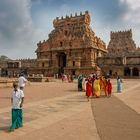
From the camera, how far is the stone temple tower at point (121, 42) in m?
88.2

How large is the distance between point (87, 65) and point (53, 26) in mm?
20652

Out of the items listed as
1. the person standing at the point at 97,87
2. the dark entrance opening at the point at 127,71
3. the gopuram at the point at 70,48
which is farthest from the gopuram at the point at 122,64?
the person standing at the point at 97,87

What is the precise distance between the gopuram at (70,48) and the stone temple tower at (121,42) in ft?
54.6

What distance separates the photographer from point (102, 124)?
8.19 meters

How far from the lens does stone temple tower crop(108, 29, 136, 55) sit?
88.2 meters

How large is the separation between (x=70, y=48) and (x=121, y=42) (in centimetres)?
3075

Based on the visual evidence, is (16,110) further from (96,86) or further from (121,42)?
(121,42)

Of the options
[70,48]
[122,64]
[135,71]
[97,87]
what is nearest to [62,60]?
[70,48]

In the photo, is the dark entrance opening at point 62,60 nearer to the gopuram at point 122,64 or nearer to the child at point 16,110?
the gopuram at point 122,64

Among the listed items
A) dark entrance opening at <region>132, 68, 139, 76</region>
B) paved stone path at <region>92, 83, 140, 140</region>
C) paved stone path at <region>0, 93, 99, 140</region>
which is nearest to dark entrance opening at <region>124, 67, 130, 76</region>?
dark entrance opening at <region>132, 68, 139, 76</region>

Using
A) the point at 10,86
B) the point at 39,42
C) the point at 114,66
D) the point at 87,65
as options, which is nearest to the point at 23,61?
the point at 39,42

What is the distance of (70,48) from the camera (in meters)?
67.1

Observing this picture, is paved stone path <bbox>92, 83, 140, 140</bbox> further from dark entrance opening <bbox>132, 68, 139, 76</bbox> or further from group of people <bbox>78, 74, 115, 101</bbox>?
dark entrance opening <bbox>132, 68, 139, 76</bbox>

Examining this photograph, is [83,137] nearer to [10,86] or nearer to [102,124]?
[102,124]
